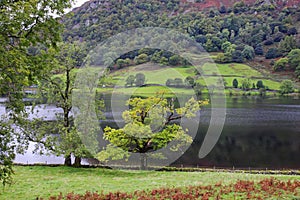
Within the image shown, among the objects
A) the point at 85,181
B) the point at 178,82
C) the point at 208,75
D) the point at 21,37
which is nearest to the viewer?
the point at 21,37

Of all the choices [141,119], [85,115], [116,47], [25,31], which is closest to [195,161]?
[141,119]

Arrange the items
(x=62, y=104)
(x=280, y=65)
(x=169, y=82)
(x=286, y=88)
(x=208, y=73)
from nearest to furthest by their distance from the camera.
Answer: (x=62, y=104) < (x=169, y=82) < (x=286, y=88) < (x=208, y=73) < (x=280, y=65)

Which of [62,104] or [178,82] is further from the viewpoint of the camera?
[178,82]

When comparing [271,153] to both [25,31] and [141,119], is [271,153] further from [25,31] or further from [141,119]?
[25,31]

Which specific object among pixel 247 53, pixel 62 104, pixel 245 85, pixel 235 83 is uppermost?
pixel 247 53

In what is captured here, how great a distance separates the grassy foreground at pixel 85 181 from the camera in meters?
16.2

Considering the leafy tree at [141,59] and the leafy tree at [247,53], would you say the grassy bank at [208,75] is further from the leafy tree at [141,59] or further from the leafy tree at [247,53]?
the leafy tree at [247,53]

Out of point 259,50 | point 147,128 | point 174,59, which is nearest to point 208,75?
point 174,59

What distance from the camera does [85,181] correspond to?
63.1ft

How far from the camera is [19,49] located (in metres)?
10.5

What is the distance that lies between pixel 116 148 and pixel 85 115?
3.53m

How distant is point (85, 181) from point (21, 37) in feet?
36.7

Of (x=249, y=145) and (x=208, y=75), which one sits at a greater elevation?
(x=208, y=75)

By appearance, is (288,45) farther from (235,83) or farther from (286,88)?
(235,83)
